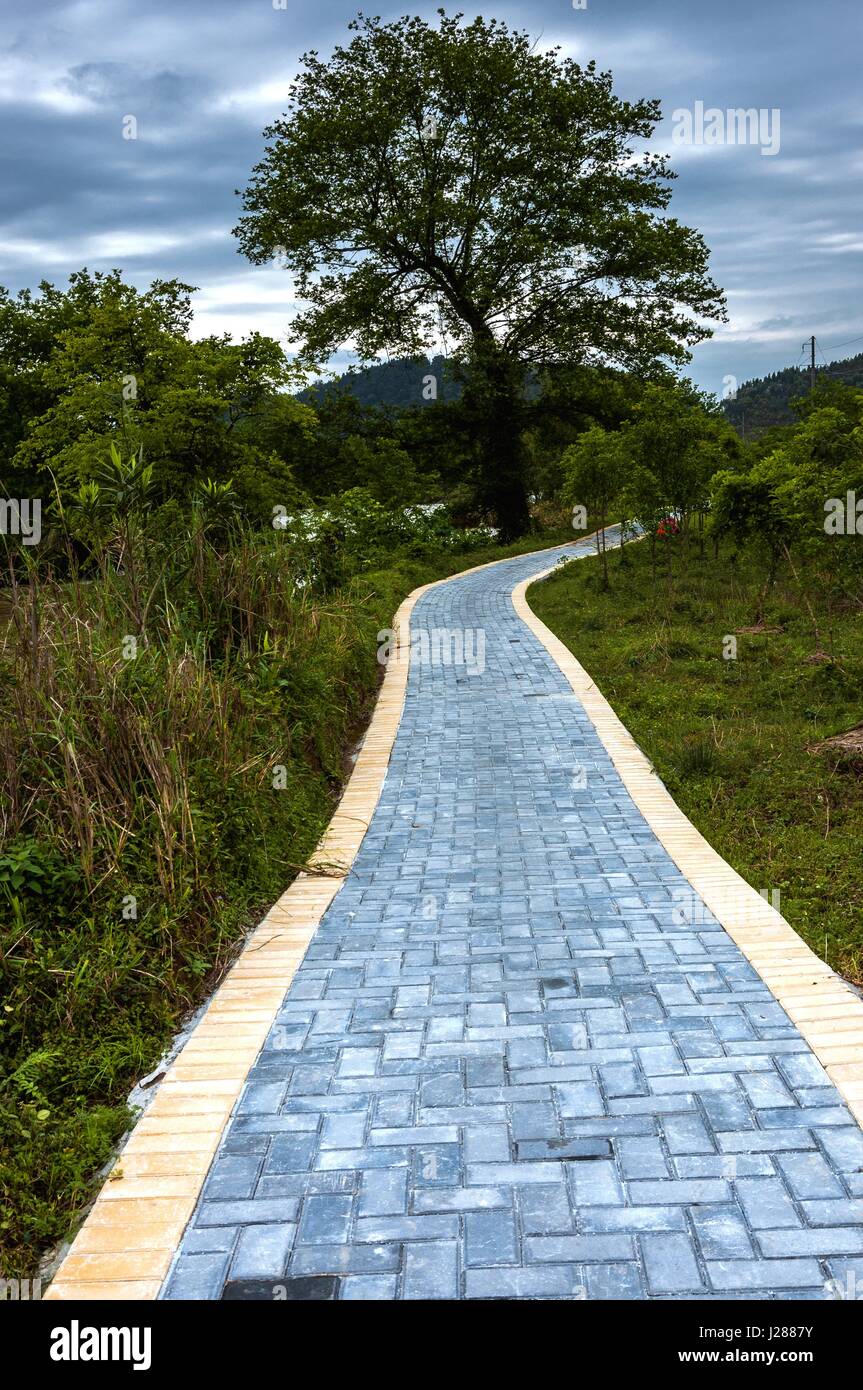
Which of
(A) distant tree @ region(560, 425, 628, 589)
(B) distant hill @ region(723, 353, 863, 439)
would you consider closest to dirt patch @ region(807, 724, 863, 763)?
(A) distant tree @ region(560, 425, 628, 589)

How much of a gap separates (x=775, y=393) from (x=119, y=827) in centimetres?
9326

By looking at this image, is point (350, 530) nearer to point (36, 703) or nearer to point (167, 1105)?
point (36, 703)

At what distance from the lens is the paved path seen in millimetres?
2715

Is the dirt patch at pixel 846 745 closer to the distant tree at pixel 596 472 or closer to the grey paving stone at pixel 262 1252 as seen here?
the grey paving stone at pixel 262 1252

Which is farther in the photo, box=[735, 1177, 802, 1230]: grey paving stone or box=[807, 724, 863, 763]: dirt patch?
box=[807, 724, 863, 763]: dirt patch

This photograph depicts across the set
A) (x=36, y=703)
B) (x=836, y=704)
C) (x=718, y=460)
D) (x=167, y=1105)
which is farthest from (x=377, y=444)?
→ (x=167, y=1105)

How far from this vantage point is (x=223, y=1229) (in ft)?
9.49

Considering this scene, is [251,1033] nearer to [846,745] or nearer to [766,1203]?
[766,1203]

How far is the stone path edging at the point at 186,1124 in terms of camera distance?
2793mm

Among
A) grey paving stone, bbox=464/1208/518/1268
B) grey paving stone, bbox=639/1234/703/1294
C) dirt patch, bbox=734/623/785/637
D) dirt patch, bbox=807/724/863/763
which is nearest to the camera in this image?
grey paving stone, bbox=639/1234/703/1294

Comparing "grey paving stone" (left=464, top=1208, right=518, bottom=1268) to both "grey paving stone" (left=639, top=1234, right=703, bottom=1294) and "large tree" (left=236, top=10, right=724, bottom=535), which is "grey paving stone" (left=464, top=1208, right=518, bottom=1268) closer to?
"grey paving stone" (left=639, top=1234, right=703, bottom=1294)

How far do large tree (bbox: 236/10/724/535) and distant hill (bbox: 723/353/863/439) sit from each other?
127 ft

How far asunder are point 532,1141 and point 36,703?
3.31 m

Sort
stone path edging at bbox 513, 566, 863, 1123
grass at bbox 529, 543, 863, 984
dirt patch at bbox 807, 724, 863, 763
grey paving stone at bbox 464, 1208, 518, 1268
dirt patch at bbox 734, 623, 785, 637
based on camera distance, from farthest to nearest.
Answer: dirt patch at bbox 734, 623, 785, 637, dirt patch at bbox 807, 724, 863, 763, grass at bbox 529, 543, 863, 984, stone path edging at bbox 513, 566, 863, 1123, grey paving stone at bbox 464, 1208, 518, 1268
